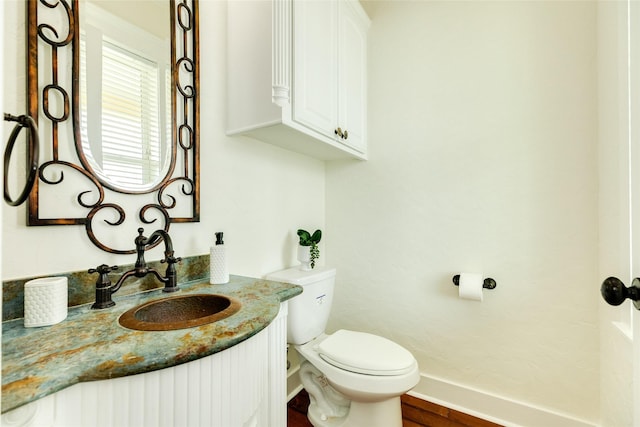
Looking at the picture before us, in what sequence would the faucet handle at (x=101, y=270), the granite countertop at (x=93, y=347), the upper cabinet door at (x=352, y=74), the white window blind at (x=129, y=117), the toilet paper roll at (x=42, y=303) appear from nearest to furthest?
the granite countertop at (x=93, y=347) < the toilet paper roll at (x=42, y=303) < the faucet handle at (x=101, y=270) < the white window blind at (x=129, y=117) < the upper cabinet door at (x=352, y=74)

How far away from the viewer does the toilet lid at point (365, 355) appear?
1.23m

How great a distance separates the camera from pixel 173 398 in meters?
0.65

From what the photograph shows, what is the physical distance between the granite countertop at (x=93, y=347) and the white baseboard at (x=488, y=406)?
4.36 feet

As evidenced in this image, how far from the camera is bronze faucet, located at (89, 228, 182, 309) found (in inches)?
34.2

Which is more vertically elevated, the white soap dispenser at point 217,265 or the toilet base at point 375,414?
the white soap dispenser at point 217,265

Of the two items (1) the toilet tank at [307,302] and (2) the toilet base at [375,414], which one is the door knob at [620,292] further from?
(1) the toilet tank at [307,302]

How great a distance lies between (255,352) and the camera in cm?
81

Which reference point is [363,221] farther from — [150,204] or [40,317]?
A: [40,317]

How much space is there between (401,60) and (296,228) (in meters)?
1.23

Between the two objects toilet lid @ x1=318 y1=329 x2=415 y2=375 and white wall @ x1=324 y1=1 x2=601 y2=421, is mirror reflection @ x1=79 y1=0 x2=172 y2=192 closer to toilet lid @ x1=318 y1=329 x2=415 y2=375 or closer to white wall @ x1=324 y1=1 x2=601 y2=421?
toilet lid @ x1=318 y1=329 x2=415 y2=375

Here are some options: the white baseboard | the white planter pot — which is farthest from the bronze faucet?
the white baseboard

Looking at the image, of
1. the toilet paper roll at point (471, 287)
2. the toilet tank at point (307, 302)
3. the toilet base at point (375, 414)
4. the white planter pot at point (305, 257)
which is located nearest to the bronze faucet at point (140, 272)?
the toilet tank at point (307, 302)

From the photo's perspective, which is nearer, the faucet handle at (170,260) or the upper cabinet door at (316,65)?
the faucet handle at (170,260)

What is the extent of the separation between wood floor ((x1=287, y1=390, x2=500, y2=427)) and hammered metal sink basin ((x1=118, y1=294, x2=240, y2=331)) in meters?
0.94
